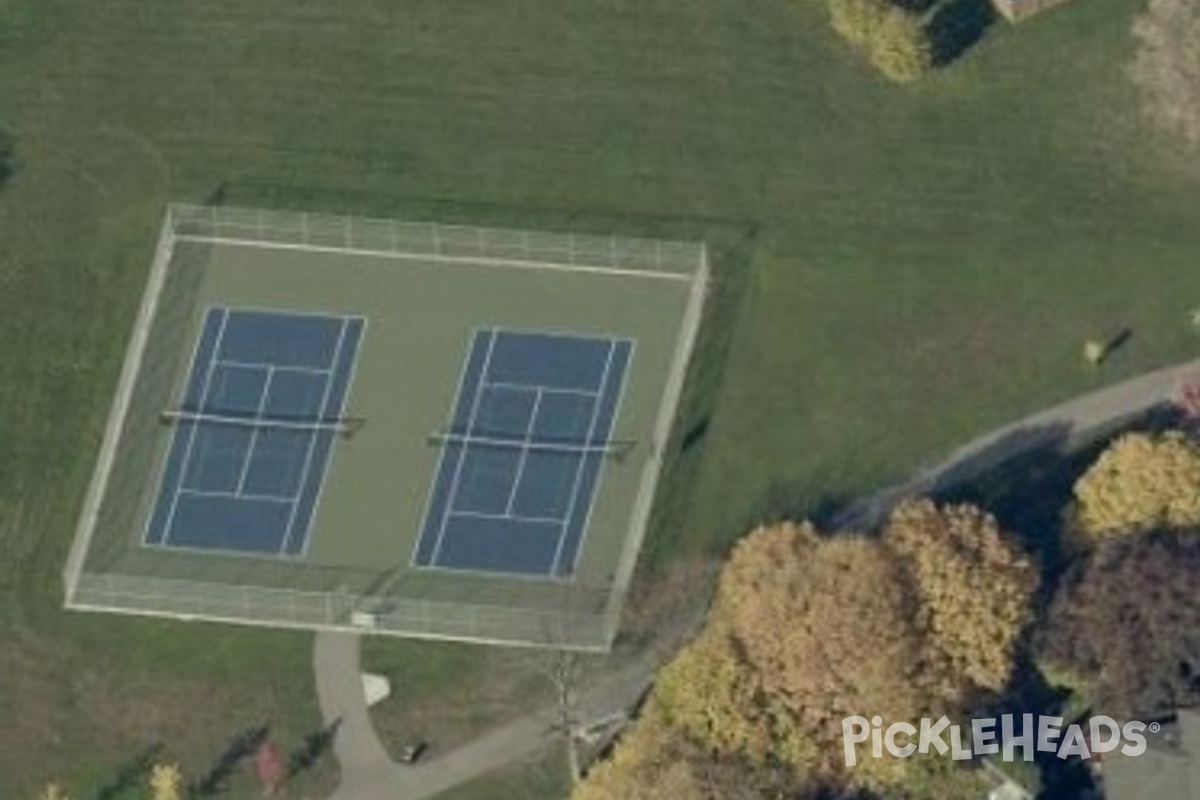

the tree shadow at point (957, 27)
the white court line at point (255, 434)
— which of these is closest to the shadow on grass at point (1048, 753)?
the tree shadow at point (957, 27)

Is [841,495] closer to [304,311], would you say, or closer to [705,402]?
[705,402]

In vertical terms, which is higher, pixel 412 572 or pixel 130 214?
pixel 130 214

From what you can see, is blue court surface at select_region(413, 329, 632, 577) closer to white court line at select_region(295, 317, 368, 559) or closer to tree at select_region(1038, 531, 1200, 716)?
white court line at select_region(295, 317, 368, 559)

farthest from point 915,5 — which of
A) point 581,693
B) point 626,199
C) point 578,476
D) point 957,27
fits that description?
point 581,693

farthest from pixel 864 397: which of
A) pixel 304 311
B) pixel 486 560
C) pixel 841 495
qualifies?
pixel 304 311

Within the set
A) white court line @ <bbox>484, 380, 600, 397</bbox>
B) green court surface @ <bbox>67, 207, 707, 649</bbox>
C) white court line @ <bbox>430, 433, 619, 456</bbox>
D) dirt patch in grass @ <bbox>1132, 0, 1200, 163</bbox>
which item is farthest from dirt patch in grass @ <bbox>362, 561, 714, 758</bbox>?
dirt patch in grass @ <bbox>1132, 0, 1200, 163</bbox>

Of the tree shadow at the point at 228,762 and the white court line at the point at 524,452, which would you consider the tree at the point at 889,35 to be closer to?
the white court line at the point at 524,452

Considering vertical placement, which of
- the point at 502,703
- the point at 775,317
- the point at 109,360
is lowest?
the point at 502,703

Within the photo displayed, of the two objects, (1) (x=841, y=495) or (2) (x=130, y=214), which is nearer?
(1) (x=841, y=495)
